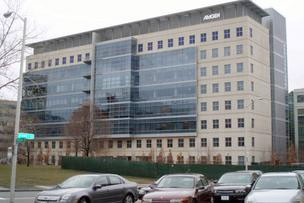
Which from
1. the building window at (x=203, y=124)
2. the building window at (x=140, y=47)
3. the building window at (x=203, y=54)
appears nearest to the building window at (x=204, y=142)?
the building window at (x=203, y=124)

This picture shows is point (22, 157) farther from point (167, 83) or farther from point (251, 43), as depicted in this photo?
point (251, 43)

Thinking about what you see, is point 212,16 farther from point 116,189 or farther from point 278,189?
point 278,189

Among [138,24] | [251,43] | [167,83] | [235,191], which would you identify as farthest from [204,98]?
[235,191]

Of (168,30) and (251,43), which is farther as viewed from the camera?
(168,30)

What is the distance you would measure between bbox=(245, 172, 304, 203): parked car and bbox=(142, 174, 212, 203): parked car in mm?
2284

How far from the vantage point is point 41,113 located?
4117 inches

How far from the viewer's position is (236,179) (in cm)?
2019

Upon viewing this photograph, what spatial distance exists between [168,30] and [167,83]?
36.0ft

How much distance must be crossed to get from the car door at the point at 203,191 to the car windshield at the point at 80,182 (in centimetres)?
400

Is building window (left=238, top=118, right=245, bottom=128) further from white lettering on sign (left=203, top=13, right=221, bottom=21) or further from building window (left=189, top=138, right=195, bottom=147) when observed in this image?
white lettering on sign (left=203, top=13, right=221, bottom=21)

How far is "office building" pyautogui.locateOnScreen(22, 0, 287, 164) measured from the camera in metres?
80.3

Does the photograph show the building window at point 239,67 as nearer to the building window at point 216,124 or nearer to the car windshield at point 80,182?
the building window at point 216,124

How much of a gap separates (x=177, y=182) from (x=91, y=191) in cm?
315

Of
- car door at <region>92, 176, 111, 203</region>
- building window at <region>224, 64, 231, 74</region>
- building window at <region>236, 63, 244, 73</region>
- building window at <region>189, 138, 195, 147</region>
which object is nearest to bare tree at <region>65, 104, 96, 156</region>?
building window at <region>189, 138, 195, 147</region>
